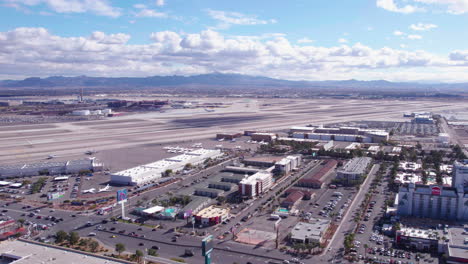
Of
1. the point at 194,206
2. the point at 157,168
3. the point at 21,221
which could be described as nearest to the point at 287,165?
the point at 157,168

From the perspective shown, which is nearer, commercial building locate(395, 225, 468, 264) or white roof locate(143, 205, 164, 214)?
commercial building locate(395, 225, 468, 264)

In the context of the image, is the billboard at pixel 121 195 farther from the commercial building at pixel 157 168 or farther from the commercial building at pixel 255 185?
the commercial building at pixel 255 185

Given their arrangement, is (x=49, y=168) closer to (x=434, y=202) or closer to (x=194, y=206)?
(x=194, y=206)

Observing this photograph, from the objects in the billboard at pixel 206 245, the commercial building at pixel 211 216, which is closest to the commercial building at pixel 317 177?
the commercial building at pixel 211 216

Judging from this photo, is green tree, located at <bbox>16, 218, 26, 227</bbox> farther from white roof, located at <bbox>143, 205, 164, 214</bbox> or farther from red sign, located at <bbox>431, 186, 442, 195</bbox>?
red sign, located at <bbox>431, 186, 442, 195</bbox>

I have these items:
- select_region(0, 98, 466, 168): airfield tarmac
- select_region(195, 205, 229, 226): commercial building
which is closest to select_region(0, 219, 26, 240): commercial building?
select_region(195, 205, 229, 226): commercial building
